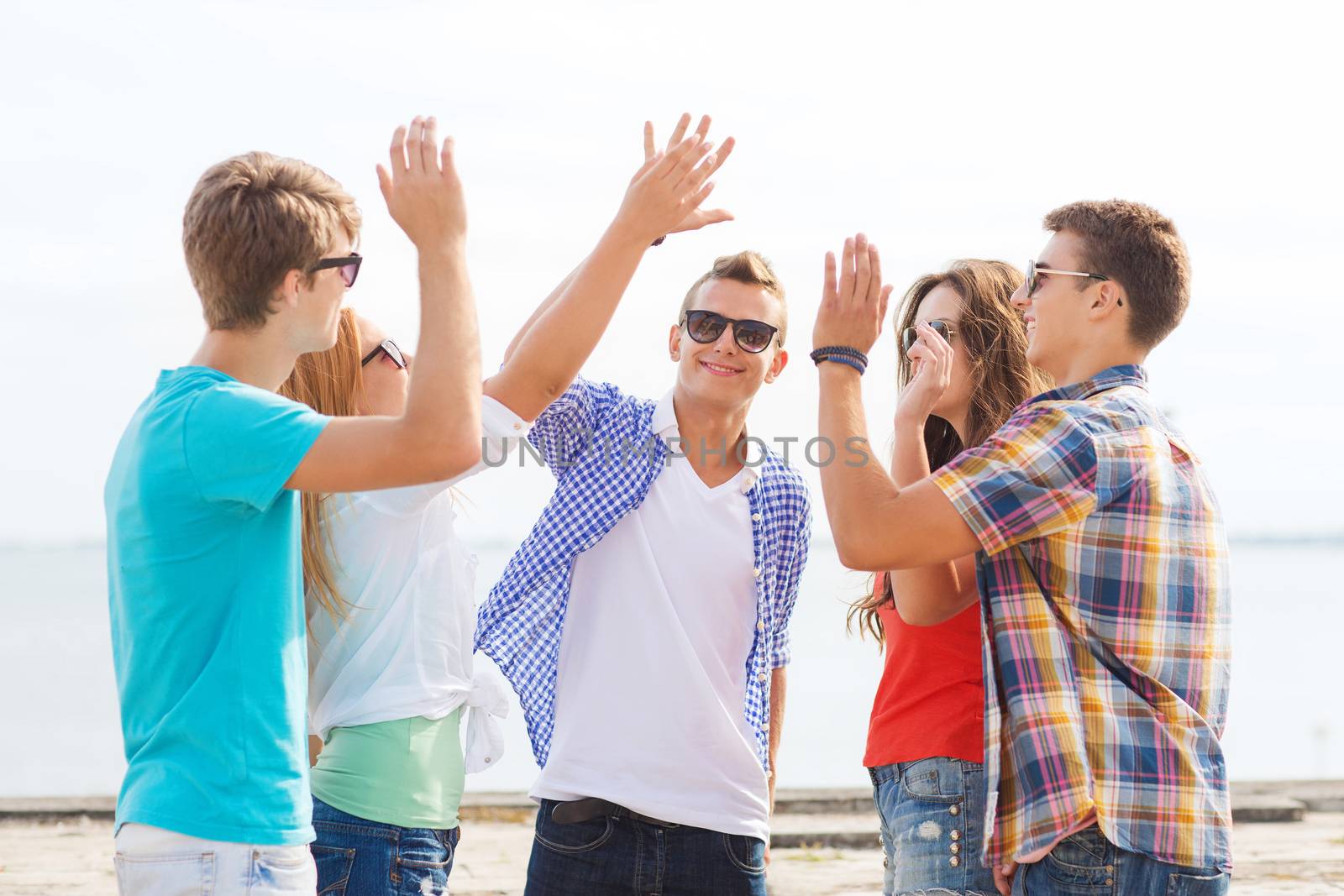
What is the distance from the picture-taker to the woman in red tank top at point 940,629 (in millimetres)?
3002

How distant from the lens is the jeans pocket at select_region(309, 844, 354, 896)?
2770 mm

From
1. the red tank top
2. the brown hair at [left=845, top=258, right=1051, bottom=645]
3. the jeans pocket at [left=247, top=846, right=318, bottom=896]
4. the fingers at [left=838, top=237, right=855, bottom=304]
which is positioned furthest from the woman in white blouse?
the red tank top

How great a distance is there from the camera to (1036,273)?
2.98m

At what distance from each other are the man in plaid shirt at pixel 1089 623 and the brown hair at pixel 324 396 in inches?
44.5

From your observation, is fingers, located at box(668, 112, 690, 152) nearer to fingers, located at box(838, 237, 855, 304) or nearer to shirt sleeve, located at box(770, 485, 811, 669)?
fingers, located at box(838, 237, 855, 304)

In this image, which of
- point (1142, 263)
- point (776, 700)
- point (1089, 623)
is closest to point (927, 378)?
point (1142, 263)

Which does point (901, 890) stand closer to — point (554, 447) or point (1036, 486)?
point (1036, 486)

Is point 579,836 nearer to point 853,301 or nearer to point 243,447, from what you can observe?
point 853,301

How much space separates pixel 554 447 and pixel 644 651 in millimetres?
629

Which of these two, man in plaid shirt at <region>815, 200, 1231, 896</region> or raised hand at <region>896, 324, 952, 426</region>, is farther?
raised hand at <region>896, 324, 952, 426</region>

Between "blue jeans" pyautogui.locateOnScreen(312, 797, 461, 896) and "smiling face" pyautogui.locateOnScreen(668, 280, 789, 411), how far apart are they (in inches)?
58.2

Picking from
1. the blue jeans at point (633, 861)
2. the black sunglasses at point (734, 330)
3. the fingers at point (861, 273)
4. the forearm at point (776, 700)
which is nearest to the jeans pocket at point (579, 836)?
the blue jeans at point (633, 861)

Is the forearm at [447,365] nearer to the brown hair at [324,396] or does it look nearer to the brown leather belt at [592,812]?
the brown hair at [324,396]

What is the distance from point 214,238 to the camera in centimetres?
219
